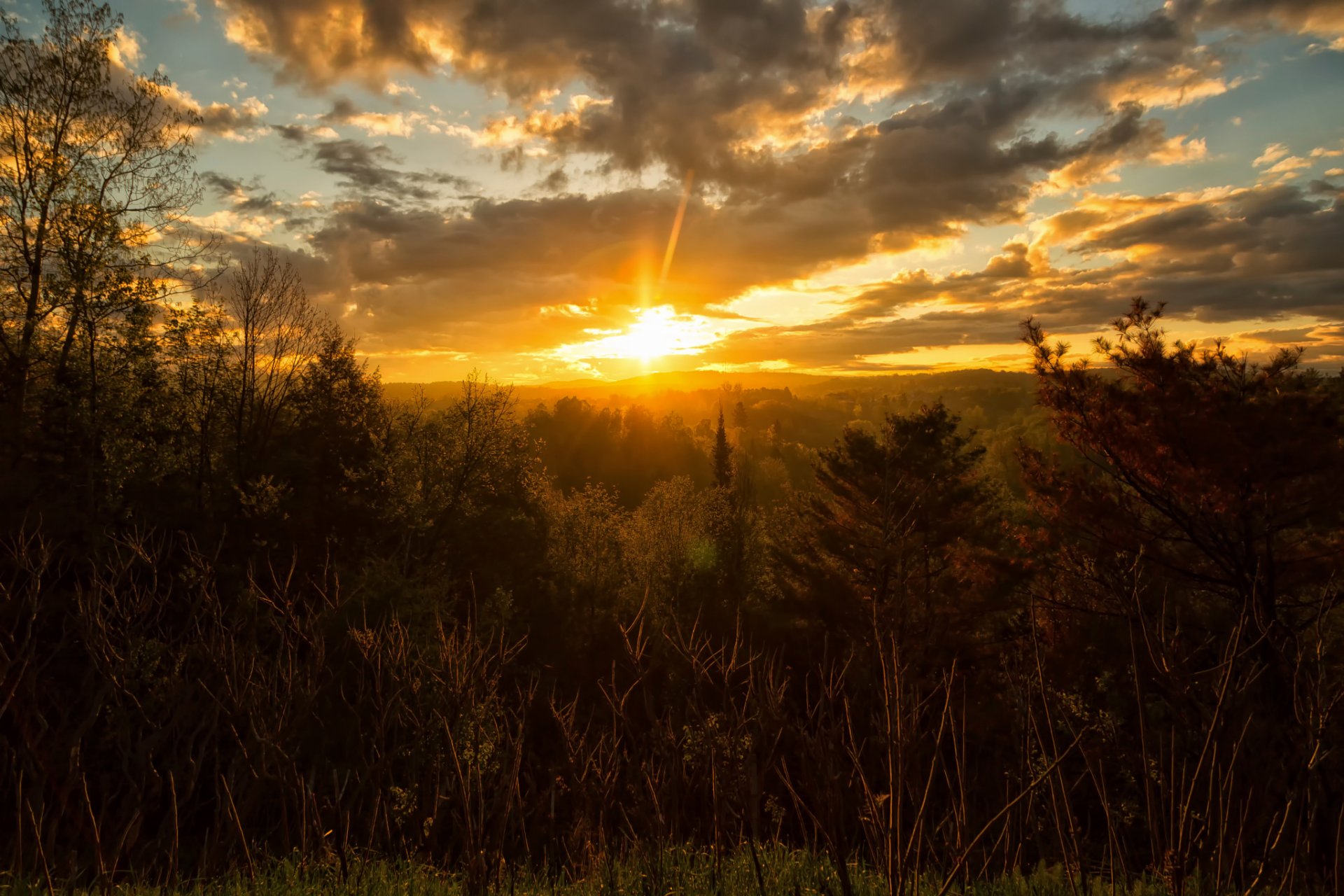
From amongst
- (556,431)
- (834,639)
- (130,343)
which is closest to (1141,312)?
(834,639)

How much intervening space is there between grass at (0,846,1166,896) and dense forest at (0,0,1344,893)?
244 millimetres

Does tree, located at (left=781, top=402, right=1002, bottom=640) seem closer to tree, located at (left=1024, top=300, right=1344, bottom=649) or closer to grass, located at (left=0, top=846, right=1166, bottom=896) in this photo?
tree, located at (left=1024, top=300, right=1344, bottom=649)

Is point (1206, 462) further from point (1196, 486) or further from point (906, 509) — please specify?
point (906, 509)

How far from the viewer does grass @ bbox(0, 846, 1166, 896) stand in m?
4.80

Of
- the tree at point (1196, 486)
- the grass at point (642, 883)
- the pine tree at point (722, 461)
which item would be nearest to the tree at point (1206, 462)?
the tree at point (1196, 486)

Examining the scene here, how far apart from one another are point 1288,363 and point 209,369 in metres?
29.5

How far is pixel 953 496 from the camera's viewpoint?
25.1m

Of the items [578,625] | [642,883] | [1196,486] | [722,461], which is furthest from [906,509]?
[722,461]

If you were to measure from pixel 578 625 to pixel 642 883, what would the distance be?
1126 inches

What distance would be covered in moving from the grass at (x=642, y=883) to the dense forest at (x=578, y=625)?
0.24 metres

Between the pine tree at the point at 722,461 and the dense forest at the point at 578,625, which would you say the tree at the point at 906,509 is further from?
the pine tree at the point at 722,461

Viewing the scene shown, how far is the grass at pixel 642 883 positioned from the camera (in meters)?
4.80

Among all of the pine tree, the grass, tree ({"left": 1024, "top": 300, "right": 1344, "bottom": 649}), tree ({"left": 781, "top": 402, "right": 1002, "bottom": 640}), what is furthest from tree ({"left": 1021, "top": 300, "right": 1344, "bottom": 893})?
the pine tree

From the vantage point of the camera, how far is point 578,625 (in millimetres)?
32719
